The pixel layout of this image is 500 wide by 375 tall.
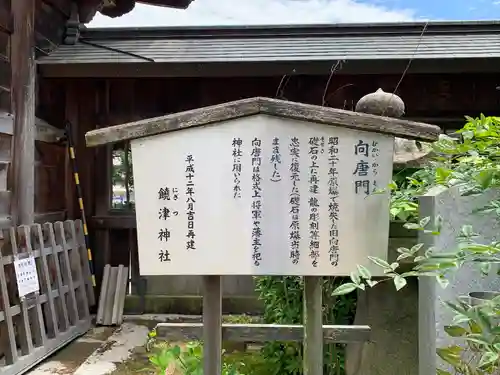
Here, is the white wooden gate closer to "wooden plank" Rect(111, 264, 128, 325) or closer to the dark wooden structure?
"wooden plank" Rect(111, 264, 128, 325)

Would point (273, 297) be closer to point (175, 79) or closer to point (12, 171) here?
point (12, 171)

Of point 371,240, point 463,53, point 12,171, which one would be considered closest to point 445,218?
point 371,240

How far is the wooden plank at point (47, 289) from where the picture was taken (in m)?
4.96

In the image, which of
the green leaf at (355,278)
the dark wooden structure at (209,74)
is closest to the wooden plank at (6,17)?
the dark wooden structure at (209,74)

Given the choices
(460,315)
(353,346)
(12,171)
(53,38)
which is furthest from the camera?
(53,38)

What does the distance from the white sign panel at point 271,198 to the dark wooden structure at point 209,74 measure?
3.02 metres

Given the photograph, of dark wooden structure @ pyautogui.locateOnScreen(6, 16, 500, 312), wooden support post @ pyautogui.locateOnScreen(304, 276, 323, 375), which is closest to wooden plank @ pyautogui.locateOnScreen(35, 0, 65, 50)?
dark wooden structure @ pyautogui.locateOnScreen(6, 16, 500, 312)

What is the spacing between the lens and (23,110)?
16.5 ft

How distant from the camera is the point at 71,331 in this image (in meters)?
5.34

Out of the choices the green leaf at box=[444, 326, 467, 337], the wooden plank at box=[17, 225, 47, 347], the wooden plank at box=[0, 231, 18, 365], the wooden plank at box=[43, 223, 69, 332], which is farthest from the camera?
the wooden plank at box=[43, 223, 69, 332]

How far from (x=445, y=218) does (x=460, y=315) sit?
0.83 m

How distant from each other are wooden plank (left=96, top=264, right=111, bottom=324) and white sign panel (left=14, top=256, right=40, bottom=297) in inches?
51.2

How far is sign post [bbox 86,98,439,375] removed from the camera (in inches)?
91.5

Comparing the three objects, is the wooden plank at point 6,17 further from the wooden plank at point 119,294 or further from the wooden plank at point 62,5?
the wooden plank at point 119,294
